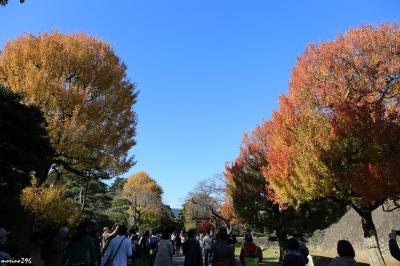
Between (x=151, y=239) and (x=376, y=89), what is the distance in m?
10.6

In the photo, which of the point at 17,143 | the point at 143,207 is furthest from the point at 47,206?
the point at 143,207

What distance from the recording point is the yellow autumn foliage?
1498 cm

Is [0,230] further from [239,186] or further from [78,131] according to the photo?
[239,186]

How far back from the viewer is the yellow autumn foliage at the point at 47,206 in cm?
1498

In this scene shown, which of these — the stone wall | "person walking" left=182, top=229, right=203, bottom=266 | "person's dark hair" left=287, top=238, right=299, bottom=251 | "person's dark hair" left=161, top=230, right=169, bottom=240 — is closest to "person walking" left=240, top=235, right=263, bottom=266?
"person walking" left=182, top=229, right=203, bottom=266

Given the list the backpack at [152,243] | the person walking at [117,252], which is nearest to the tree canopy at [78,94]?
the backpack at [152,243]

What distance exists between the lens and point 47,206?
1577 centimetres

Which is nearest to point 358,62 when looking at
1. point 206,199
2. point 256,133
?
point 256,133

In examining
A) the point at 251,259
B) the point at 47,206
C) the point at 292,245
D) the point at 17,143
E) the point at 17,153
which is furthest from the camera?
the point at 47,206

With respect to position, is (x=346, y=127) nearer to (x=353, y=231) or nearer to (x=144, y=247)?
(x=144, y=247)

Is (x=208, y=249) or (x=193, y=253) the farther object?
(x=208, y=249)

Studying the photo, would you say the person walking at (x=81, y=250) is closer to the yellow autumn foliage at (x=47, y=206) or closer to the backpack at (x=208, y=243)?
the yellow autumn foliage at (x=47, y=206)

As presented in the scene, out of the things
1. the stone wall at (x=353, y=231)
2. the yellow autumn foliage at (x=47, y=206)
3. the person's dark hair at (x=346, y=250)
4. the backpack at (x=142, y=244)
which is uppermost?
the yellow autumn foliage at (x=47, y=206)

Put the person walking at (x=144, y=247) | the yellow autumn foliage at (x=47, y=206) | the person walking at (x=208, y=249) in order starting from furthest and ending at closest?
the person walking at (x=208, y=249) < the yellow autumn foliage at (x=47, y=206) < the person walking at (x=144, y=247)
